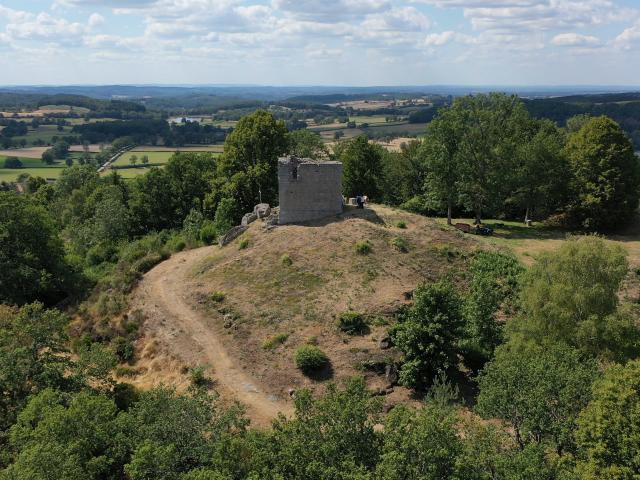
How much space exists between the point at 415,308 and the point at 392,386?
15.3ft

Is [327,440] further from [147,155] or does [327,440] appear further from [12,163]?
[147,155]

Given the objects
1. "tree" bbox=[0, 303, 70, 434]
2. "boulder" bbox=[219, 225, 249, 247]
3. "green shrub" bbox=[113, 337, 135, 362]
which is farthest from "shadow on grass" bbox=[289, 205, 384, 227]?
"tree" bbox=[0, 303, 70, 434]

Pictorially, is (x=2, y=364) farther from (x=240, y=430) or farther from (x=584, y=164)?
(x=584, y=164)

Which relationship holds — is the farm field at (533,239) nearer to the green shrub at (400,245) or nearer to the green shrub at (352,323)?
the green shrub at (400,245)

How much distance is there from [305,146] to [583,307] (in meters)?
42.2

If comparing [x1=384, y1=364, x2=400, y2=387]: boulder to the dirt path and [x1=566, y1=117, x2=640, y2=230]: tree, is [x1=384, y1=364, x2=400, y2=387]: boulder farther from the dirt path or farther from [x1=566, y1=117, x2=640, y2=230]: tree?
[x1=566, y1=117, x2=640, y2=230]: tree

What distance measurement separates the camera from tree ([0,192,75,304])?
41.4 metres

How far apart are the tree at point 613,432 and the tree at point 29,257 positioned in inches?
1523

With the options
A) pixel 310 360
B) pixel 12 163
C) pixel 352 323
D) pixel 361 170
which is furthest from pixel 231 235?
pixel 12 163

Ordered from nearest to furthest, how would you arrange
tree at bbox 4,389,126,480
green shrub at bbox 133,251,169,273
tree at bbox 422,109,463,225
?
tree at bbox 4,389,126,480 < green shrub at bbox 133,251,169,273 < tree at bbox 422,109,463,225

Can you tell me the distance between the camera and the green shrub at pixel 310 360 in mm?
30469

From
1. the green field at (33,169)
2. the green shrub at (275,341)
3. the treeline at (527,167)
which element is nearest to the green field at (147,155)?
the green field at (33,169)

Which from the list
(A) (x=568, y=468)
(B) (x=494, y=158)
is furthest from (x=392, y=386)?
(B) (x=494, y=158)

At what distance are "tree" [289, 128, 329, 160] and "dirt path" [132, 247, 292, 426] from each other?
20.3 metres
